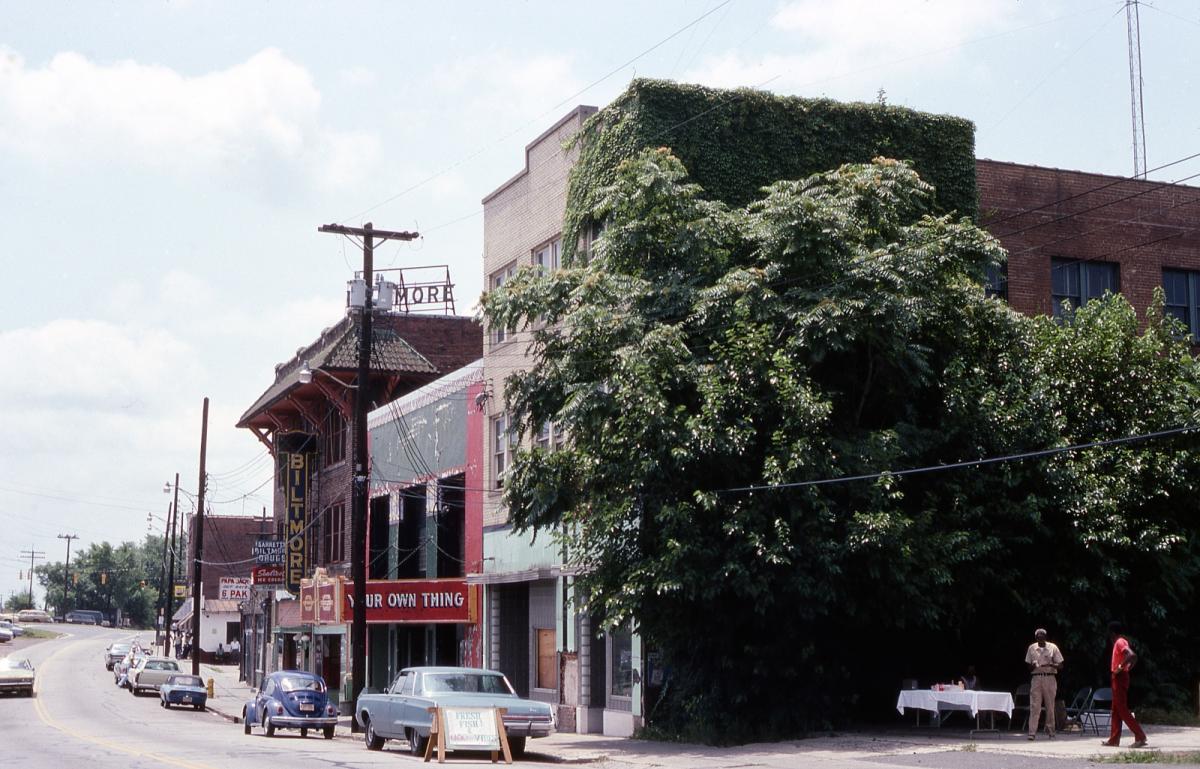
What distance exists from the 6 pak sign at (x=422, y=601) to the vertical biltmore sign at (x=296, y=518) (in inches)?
552

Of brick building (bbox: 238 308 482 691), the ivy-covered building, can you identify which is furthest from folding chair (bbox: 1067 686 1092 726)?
brick building (bbox: 238 308 482 691)

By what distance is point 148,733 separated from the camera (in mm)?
32375

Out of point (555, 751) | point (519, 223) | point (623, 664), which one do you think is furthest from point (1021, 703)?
point (519, 223)

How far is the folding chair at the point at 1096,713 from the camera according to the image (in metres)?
23.8

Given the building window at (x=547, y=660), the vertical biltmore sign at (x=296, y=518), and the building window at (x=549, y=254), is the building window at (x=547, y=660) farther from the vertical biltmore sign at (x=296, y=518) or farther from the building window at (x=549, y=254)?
the vertical biltmore sign at (x=296, y=518)

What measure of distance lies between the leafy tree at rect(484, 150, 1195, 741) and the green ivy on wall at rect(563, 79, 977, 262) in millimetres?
3154

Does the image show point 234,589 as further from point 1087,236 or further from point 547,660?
point 1087,236

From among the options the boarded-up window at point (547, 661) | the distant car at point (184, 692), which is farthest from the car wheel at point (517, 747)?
the distant car at point (184, 692)

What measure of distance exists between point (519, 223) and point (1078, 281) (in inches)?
550

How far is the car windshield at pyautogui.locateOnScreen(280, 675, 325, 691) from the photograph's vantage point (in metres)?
33.3

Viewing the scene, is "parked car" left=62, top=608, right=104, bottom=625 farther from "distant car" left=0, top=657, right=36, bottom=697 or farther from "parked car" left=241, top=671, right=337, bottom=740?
"parked car" left=241, top=671, right=337, bottom=740

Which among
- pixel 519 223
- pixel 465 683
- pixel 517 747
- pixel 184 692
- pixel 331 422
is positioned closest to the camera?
pixel 517 747

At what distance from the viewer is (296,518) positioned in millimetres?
55219

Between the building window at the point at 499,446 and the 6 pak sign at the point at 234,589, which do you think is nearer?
the building window at the point at 499,446
